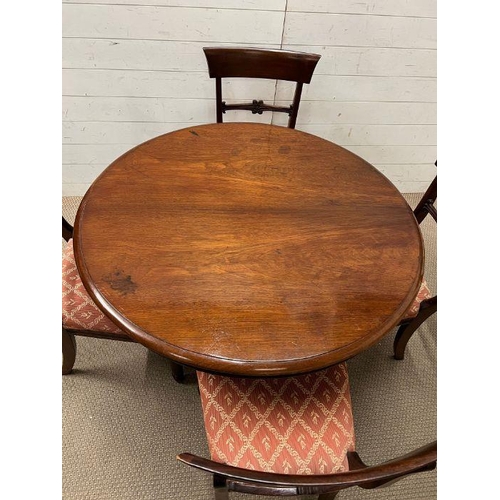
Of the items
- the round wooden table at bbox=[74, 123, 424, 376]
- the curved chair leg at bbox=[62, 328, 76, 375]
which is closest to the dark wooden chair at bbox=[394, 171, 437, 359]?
the round wooden table at bbox=[74, 123, 424, 376]

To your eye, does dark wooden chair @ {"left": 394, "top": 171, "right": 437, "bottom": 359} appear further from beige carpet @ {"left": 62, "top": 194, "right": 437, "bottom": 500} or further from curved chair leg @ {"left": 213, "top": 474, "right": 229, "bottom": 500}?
curved chair leg @ {"left": 213, "top": 474, "right": 229, "bottom": 500}

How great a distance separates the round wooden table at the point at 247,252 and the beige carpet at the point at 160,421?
0.71 m

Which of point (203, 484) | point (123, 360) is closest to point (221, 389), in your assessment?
point (203, 484)

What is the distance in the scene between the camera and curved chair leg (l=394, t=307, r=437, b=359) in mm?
1486

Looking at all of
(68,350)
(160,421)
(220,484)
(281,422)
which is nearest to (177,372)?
(160,421)

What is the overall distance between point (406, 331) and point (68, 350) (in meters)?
1.16

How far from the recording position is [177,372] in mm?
1640

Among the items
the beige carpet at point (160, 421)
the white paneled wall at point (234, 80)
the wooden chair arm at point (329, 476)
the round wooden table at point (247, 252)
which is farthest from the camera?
the white paneled wall at point (234, 80)

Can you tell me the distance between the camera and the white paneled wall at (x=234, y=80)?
5.66 feet

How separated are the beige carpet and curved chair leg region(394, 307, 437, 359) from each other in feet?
0.21

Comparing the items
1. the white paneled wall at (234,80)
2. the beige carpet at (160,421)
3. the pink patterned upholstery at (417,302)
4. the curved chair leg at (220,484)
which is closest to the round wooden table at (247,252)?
the curved chair leg at (220,484)

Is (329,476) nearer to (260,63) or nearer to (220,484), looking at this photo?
(220,484)

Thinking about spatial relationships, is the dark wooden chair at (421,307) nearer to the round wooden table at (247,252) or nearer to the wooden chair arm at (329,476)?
the round wooden table at (247,252)

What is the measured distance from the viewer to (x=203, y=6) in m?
1.70
